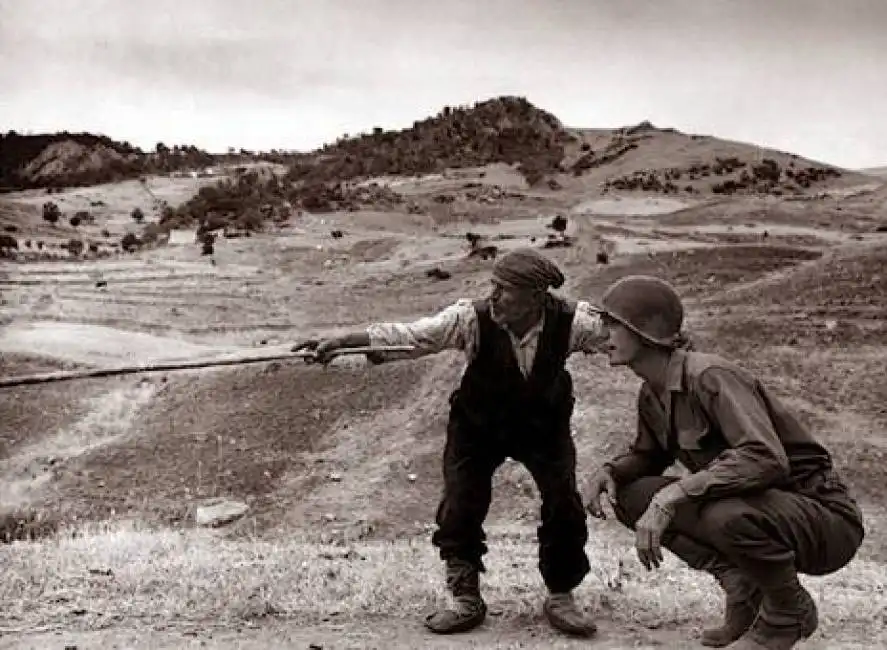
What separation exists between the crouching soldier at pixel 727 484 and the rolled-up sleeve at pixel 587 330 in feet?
0.96

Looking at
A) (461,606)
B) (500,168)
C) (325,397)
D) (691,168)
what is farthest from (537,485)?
(500,168)

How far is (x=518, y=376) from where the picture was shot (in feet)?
17.8

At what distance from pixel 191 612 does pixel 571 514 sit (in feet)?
5.77

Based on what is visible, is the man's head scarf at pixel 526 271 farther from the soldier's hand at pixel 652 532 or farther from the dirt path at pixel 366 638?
the dirt path at pixel 366 638

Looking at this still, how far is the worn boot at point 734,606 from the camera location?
493cm

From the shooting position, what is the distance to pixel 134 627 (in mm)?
5652

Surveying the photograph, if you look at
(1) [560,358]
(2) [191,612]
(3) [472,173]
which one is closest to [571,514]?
(1) [560,358]

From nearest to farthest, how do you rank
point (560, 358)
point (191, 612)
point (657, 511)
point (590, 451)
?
point (657, 511) → point (560, 358) → point (191, 612) → point (590, 451)

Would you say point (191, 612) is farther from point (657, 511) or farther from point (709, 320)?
point (709, 320)

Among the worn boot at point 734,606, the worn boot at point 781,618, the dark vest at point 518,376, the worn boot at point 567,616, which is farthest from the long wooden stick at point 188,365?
the worn boot at point 781,618

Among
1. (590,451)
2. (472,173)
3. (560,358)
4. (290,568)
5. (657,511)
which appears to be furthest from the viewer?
(472,173)

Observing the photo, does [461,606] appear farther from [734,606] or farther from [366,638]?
[734,606]

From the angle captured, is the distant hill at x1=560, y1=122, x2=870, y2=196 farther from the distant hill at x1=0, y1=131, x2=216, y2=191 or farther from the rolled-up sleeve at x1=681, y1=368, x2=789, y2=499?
the rolled-up sleeve at x1=681, y1=368, x2=789, y2=499

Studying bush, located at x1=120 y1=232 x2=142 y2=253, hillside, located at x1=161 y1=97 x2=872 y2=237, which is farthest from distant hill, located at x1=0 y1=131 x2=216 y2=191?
bush, located at x1=120 y1=232 x2=142 y2=253
